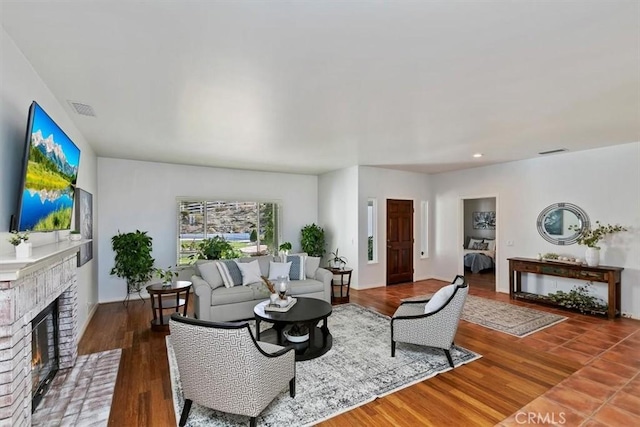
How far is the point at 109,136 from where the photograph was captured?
4.23 metres

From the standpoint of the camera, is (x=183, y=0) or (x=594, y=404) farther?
(x=594, y=404)

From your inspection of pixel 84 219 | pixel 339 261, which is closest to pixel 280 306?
pixel 84 219

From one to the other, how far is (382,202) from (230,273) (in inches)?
147

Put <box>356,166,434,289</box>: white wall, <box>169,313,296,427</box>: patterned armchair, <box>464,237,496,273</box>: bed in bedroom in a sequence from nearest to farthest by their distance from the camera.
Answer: <box>169,313,296,427</box>: patterned armchair < <box>356,166,434,289</box>: white wall < <box>464,237,496,273</box>: bed in bedroom

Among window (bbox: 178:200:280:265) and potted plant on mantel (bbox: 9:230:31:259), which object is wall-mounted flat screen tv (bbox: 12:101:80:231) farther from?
window (bbox: 178:200:280:265)

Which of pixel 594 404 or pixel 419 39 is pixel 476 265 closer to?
pixel 594 404

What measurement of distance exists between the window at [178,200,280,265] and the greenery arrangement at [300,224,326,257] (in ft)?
2.29

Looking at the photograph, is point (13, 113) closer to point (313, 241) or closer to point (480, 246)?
point (313, 241)

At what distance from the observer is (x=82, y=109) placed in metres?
3.20

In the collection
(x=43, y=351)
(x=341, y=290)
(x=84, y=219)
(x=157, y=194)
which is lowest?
(x=341, y=290)

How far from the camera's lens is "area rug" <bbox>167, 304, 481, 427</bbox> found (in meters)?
2.34

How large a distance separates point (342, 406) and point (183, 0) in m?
2.93

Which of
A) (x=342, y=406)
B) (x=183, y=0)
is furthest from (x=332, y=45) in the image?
(x=342, y=406)

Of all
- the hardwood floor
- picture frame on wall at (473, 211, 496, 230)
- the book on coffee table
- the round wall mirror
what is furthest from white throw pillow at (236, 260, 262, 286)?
picture frame on wall at (473, 211, 496, 230)
